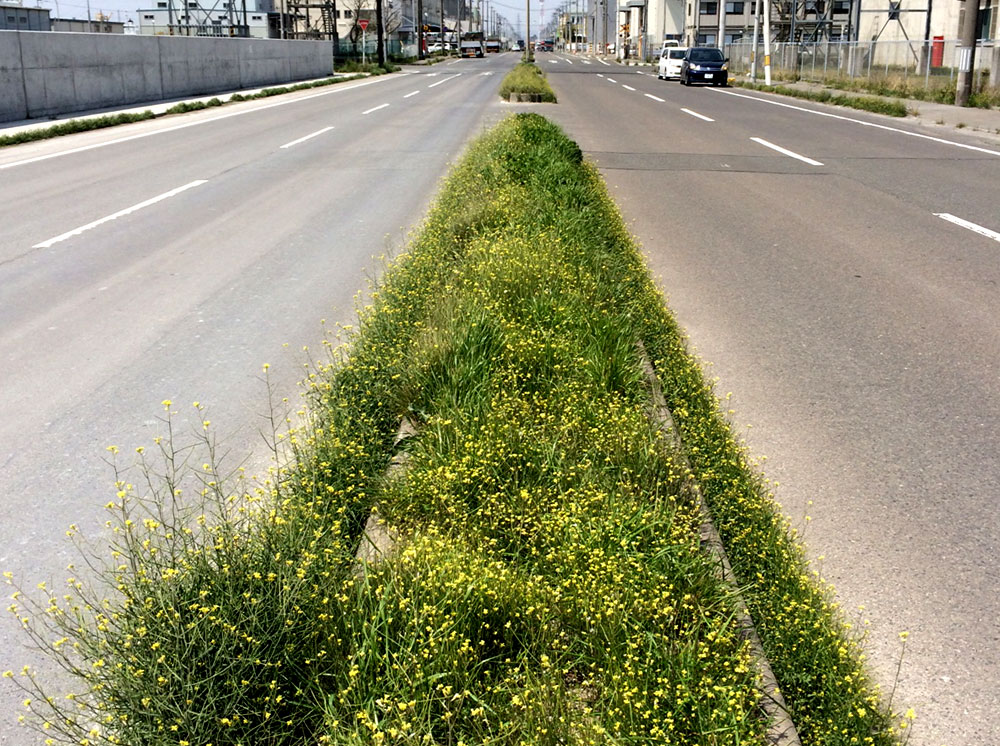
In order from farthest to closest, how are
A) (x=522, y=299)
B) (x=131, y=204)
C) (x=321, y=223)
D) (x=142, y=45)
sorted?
(x=142, y=45) < (x=131, y=204) < (x=321, y=223) < (x=522, y=299)

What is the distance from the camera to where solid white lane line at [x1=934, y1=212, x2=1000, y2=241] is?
33.4 ft

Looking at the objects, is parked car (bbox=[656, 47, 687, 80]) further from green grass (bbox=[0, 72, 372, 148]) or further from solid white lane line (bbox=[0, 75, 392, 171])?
green grass (bbox=[0, 72, 372, 148])

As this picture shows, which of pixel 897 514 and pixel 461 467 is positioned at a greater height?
pixel 461 467

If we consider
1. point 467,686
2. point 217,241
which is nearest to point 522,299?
point 467,686

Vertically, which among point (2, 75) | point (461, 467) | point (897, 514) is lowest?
point (897, 514)

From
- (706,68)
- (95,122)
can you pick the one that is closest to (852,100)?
(706,68)

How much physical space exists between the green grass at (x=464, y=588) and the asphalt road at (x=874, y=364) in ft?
0.86

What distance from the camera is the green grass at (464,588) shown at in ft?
8.62

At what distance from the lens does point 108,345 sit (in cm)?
653

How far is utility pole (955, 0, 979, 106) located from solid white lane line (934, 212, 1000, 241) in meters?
15.0

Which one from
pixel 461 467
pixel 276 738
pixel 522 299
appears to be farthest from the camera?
pixel 522 299

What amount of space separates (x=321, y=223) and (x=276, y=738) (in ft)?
28.8

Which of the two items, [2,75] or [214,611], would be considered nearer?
[214,611]

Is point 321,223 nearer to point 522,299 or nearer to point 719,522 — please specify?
point 522,299
